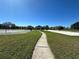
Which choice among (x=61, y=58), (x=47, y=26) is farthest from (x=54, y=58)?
(x=47, y=26)

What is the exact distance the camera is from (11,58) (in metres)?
5.18

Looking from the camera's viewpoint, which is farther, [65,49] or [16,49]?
[65,49]

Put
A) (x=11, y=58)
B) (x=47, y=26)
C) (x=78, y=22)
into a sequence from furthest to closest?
(x=47, y=26) → (x=78, y=22) → (x=11, y=58)

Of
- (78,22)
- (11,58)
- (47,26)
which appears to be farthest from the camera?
(47,26)

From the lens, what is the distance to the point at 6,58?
5.19m

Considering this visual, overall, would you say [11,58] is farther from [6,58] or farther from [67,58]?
[67,58]

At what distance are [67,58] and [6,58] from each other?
10.6ft

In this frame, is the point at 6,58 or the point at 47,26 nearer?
the point at 6,58

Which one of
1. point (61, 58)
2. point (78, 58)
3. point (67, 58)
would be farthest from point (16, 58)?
point (78, 58)

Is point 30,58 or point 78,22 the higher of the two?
point 78,22

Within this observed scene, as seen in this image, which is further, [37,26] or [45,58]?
[37,26]

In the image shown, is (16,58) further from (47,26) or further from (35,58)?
(47,26)

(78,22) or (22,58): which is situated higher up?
(78,22)

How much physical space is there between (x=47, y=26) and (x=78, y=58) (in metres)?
120
